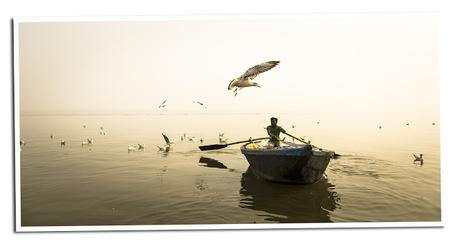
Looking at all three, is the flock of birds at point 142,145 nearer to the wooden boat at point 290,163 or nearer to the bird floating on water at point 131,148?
the bird floating on water at point 131,148

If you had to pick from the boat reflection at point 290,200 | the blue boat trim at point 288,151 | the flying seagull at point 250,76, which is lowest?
the boat reflection at point 290,200

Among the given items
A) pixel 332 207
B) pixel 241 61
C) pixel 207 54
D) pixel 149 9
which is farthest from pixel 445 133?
pixel 149 9

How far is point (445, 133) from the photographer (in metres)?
4.27

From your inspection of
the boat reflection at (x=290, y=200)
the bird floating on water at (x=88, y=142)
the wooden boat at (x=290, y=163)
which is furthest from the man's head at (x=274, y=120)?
the bird floating on water at (x=88, y=142)

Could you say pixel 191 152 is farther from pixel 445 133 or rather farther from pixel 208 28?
pixel 445 133

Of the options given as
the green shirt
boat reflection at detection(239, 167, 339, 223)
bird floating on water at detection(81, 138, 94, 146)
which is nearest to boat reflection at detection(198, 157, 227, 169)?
boat reflection at detection(239, 167, 339, 223)

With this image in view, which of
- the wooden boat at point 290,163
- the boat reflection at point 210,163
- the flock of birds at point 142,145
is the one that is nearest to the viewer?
the wooden boat at point 290,163

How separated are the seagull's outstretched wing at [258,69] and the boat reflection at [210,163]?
2.32 m

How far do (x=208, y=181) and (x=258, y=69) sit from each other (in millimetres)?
2014

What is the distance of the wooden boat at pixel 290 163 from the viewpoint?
4645mm

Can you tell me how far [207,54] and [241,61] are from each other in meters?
0.47

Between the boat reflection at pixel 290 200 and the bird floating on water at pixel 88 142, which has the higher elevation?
the bird floating on water at pixel 88 142

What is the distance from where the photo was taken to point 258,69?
468 cm

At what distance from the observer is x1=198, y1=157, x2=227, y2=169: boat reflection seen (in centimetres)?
656
